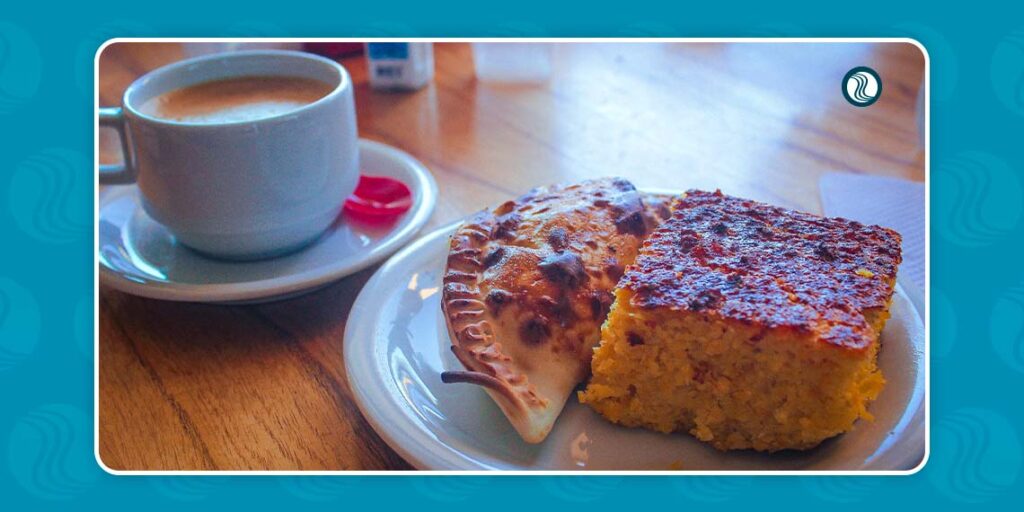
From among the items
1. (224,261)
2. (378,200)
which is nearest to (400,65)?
(378,200)

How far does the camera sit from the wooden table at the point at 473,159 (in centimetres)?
79

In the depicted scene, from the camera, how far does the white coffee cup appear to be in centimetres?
91

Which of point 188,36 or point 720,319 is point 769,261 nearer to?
point 720,319

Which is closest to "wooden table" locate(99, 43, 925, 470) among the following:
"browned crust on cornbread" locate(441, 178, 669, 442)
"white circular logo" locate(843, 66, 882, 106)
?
"white circular logo" locate(843, 66, 882, 106)

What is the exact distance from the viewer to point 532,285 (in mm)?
797

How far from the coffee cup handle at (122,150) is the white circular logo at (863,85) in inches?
32.5

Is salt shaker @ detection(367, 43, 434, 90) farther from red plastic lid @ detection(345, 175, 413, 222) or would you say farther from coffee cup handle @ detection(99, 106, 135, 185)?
coffee cup handle @ detection(99, 106, 135, 185)

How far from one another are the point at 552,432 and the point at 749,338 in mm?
202

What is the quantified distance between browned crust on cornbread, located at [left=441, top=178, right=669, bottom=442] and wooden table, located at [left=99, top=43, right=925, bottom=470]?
14 cm

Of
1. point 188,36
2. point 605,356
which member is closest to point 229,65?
point 188,36

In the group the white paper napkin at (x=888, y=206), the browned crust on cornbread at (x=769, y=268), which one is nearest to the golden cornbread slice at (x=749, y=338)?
the browned crust on cornbread at (x=769, y=268)

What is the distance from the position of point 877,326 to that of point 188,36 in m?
0.69

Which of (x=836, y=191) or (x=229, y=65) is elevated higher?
(x=229, y=65)

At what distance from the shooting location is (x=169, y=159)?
3.01ft
